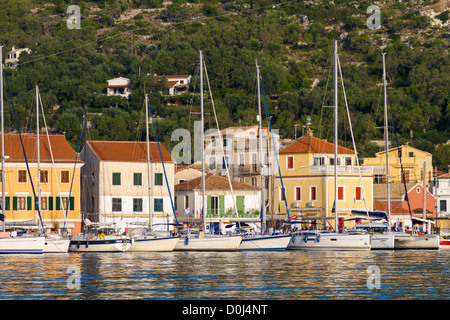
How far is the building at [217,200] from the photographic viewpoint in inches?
2874

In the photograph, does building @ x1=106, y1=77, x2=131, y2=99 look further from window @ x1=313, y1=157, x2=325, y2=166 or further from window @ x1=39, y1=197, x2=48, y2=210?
window @ x1=39, y1=197, x2=48, y2=210

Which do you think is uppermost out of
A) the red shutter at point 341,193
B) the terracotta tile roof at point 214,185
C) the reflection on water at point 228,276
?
the terracotta tile roof at point 214,185

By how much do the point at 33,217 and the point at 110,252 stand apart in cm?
1441

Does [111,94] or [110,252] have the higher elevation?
[111,94]

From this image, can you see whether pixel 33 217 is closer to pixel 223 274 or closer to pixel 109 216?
pixel 109 216

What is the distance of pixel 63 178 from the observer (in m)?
69.6

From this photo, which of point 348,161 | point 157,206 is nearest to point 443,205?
point 348,161

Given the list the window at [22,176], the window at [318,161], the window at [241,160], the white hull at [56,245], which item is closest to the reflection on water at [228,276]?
the white hull at [56,245]

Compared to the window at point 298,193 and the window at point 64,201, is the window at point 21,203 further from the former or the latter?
the window at point 298,193

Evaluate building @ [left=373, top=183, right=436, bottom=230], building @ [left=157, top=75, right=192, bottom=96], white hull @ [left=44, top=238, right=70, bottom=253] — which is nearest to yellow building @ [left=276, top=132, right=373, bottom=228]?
building @ [left=373, top=183, right=436, bottom=230]

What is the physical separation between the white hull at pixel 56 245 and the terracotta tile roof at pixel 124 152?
17739mm

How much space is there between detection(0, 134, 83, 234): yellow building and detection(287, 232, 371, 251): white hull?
63.6 feet

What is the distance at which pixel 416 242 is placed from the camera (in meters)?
59.7
